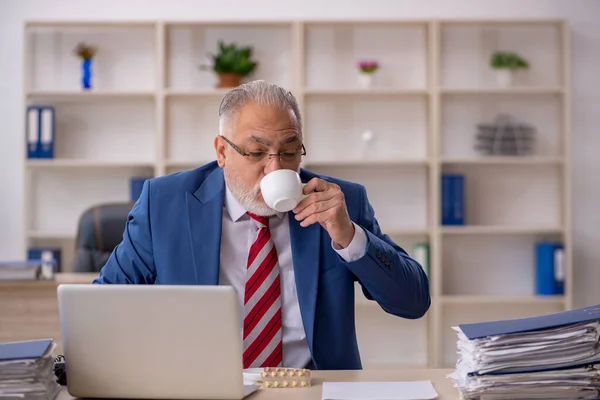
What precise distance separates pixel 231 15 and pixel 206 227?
123 inches

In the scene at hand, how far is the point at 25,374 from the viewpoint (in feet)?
4.79

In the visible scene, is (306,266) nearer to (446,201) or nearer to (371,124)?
(446,201)

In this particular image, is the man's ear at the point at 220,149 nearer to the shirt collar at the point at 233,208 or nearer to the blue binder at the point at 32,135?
the shirt collar at the point at 233,208

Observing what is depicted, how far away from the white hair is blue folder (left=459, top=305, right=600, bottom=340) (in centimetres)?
74

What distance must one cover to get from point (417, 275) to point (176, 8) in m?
3.36

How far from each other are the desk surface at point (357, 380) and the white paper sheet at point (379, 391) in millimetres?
20

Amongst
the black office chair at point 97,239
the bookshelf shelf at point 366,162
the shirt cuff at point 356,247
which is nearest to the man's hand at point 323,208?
the shirt cuff at point 356,247

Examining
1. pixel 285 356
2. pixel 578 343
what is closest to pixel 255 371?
pixel 285 356

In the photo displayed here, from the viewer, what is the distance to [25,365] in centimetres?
145

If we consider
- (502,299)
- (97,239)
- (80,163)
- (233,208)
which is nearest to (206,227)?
(233,208)

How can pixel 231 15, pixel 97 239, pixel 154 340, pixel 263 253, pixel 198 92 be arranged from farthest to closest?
pixel 231 15 < pixel 198 92 < pixel 97 239 < pixel 263 253 < pixel 154 340

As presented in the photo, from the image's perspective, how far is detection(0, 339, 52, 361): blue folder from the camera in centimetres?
144

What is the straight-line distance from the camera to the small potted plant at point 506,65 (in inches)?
191

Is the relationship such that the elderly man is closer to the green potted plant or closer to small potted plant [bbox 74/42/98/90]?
the green potted plant
